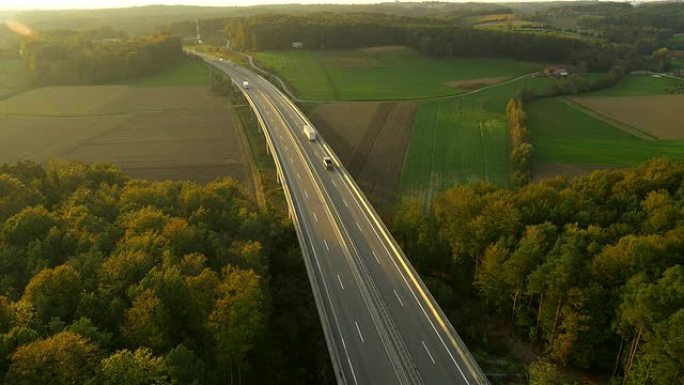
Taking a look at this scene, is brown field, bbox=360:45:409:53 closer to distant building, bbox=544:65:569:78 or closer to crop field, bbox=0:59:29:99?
distant building, bbox=544:65:569:78

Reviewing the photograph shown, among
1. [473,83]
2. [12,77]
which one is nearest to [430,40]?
[473,83]

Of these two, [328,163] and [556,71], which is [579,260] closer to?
[328,163]

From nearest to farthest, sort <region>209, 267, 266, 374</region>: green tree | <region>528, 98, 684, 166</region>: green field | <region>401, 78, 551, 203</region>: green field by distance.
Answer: <region>209, 267, 266, 374</region>: green tree, <region>401, 78, 551, 203</region>: green field, <region>528, 98, 684, 166</region>: green field

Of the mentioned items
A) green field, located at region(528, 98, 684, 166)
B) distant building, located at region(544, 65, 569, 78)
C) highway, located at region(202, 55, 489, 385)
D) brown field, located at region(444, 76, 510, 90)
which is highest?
distant building, located at region(544, 65, 569, 78)

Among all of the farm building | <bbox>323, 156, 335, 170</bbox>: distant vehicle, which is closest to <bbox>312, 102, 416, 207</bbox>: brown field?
<bbox>323, 156, 335, 170</bbox>: distant vehicle

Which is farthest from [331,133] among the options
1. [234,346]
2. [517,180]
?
[234,346]

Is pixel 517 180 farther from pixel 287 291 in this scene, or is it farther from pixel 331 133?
pixel 287 291

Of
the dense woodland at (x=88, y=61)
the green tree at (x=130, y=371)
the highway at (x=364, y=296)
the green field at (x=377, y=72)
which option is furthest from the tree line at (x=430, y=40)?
the green tree at (x=130, y=371)
